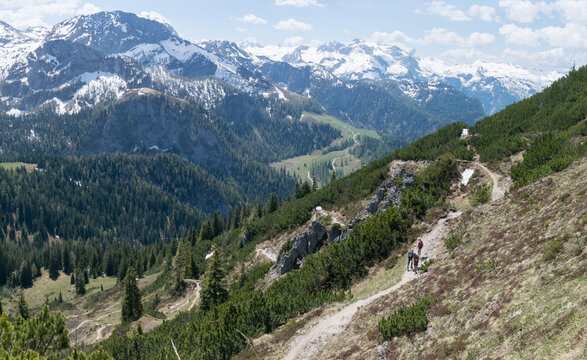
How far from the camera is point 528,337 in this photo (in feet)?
47.6

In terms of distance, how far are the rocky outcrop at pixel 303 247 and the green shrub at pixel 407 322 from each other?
3702 cm

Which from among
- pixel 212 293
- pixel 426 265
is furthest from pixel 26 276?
pixel 426 265

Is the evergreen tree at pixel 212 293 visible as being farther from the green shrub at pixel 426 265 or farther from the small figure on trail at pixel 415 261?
the green shrub at pixel 426 265

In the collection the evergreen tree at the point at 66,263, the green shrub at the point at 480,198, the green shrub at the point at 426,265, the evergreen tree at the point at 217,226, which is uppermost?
the green shrub at the point at 480,198

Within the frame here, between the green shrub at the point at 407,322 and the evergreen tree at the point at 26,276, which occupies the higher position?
A: the green shrub at the point at 407,322

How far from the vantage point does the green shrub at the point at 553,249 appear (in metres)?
19.2

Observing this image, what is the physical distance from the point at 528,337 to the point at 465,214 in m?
27.7

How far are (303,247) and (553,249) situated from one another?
145 ft

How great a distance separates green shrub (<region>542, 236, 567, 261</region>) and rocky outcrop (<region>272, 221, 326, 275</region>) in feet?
141

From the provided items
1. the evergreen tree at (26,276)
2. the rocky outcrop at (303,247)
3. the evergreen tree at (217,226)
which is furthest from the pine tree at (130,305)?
the evergreen tree at (26,276)

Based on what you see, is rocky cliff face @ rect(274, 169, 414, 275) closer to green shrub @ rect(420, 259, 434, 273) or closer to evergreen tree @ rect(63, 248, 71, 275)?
green shrub @ rect(420, 259, 434, 273)

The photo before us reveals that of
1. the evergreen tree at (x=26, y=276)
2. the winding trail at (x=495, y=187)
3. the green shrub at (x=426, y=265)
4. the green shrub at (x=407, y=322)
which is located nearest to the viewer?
the green shrub at (x=407, y=322)

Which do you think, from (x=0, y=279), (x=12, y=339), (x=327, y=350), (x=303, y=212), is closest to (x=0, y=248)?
(x=0, y=279)

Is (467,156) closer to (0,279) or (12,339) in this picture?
(12,339)
